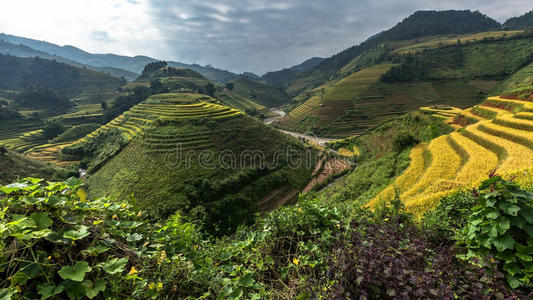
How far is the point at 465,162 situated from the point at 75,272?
61.4ft

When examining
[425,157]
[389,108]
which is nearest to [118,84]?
[389,108]

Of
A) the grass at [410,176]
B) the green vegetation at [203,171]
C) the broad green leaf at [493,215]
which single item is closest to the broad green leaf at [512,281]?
the broad green leaf at [493,215]

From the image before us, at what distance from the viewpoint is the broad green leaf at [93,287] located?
1826mm

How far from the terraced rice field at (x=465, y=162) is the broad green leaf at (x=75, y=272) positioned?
26.9ft

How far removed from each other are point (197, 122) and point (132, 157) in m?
12.4

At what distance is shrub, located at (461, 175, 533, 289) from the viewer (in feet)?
8.87

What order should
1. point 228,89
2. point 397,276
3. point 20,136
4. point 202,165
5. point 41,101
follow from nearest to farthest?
point 397,276
point 202,165
point 20,136
point 41,101
point 228,89

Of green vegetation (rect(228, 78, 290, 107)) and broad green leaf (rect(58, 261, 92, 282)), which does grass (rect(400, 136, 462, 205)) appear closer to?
broad green leaf (rect(58, 261, 92, 282))

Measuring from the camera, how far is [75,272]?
179 centimetres

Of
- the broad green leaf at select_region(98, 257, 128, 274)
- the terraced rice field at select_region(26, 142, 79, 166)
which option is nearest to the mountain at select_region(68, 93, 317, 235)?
the terraced rice field at select_region(26, 142, 79, 166)

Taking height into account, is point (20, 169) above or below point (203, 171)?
below

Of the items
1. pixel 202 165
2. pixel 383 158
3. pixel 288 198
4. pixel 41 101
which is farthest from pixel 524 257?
pixel 41 101

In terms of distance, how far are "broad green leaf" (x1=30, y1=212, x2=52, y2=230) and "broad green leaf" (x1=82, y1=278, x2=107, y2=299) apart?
694 millimetres

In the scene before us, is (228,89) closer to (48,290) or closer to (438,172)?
(438,172)
